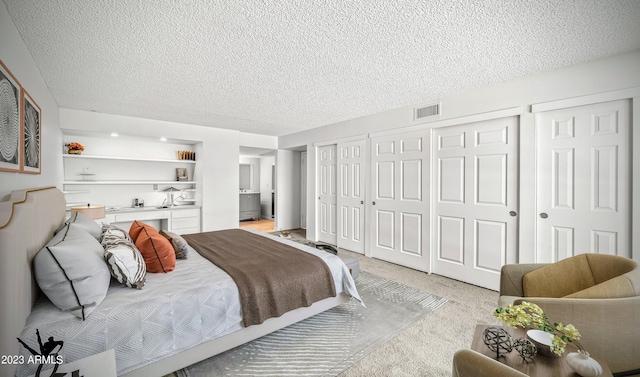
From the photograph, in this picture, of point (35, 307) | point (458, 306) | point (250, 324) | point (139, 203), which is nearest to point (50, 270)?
point (35, 307)

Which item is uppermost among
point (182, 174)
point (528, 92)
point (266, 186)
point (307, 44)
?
point (307, 44)

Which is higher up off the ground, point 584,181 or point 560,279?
point 584,181

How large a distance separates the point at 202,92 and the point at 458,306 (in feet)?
12.3

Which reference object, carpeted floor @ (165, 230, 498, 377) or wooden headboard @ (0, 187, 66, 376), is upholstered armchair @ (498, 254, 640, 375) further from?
wooden headboard @ (0, 187, 66, 376)

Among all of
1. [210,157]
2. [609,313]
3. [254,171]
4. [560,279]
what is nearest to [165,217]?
[210,157]

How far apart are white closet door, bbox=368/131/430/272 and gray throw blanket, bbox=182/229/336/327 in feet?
6.44

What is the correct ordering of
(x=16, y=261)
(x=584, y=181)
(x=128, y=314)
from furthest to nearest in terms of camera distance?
(x=584, y=181) < (x=128, y=314) < (x=16, y=261)

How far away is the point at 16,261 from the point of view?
1.16m

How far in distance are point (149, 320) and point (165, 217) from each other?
148 inches

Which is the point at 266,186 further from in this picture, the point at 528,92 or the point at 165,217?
the point at 528,92

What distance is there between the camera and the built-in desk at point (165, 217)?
4.41 metres

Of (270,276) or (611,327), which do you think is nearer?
(611,327)

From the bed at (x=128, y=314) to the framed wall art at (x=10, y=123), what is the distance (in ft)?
0.80

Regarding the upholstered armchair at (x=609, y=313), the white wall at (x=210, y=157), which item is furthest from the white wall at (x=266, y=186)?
the upholstered armchair at (x=609, y=313)
